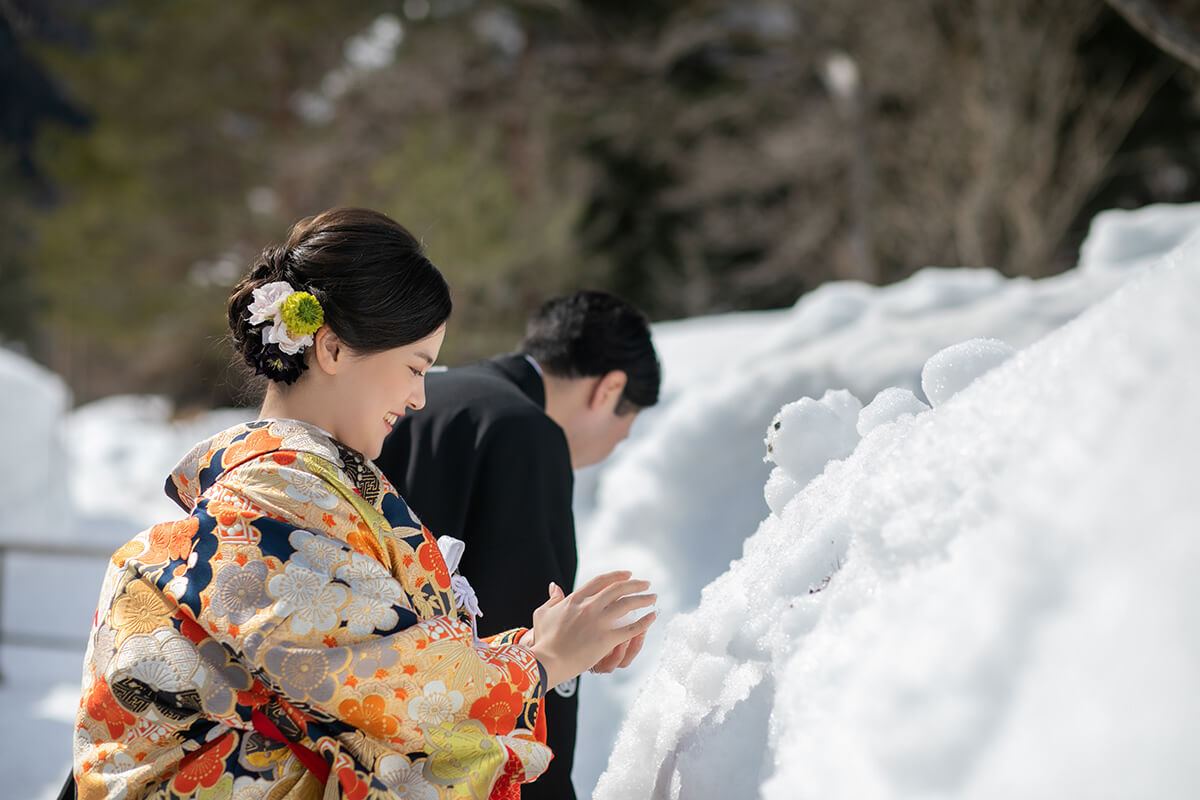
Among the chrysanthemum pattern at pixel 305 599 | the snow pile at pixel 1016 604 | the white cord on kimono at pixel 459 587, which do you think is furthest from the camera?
the white cord on kimono at pixel 459 587

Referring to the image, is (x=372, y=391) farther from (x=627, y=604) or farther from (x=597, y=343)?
(x=597, y=343)

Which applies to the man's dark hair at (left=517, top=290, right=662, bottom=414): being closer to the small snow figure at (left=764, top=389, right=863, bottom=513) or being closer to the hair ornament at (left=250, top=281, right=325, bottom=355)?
the small snow figure at (left=764, top=389, right=863, bottom=513)

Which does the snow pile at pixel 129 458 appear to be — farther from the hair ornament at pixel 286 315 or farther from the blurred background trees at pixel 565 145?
the hair ornament at pixel 286 315

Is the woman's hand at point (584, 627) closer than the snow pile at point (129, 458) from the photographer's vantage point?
Yes

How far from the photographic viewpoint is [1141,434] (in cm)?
76

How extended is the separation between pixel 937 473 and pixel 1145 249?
3586mm

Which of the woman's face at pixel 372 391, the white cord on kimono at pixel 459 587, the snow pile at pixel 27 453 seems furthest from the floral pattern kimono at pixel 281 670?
the snow pile at pixel 27 453

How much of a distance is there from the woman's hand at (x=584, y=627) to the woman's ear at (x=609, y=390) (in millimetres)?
892

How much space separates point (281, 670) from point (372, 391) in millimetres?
366

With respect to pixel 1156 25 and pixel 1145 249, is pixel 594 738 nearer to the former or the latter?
pixel 1156 25

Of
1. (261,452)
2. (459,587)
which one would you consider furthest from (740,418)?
(261,452)

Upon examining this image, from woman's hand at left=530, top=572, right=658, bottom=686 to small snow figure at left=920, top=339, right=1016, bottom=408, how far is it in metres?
0.44

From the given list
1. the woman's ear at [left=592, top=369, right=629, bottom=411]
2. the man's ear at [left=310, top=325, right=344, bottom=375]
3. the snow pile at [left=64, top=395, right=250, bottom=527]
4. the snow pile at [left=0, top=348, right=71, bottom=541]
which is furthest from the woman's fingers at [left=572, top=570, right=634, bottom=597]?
the snow pile at [left=64, top=395, right=250, bottom=527]

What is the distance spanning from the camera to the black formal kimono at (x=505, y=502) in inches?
67.5
